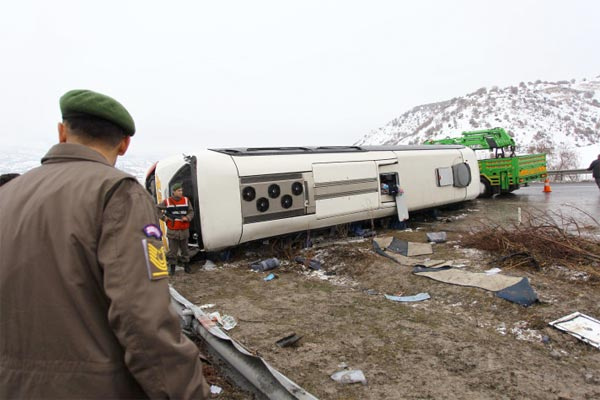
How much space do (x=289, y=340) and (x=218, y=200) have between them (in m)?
3.48

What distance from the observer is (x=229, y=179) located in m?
6.85

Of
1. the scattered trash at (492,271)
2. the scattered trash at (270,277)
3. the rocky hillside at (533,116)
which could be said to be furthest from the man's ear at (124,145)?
the rocky hillside at (533,116)

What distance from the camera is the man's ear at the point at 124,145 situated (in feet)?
5.21

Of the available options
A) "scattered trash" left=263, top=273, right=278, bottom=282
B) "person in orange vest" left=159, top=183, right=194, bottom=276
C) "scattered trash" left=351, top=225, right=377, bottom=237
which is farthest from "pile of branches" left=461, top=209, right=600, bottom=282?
"person in orange vest" left=159, top=183, right=194, bottom=276

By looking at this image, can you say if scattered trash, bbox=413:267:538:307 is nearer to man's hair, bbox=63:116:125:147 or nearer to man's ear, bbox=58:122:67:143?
man's hair, bbox=63:116:125:147

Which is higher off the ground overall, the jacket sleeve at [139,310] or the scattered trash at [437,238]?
the jacket sleeve at [139,310]

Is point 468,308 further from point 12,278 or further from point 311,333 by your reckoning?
point 12,278

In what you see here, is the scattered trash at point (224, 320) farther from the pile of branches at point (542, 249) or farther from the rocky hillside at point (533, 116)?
the rocky hillside at point (533, 116)

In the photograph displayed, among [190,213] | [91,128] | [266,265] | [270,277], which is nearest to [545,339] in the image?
[270,277]

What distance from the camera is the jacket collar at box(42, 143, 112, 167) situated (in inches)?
55.2

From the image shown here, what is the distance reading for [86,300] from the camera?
126 cm

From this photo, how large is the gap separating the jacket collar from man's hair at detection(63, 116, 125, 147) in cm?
7

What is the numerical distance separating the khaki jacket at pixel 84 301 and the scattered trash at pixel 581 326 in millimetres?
3885

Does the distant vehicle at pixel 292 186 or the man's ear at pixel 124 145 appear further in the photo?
the distant vehicle at pixel 292 186
